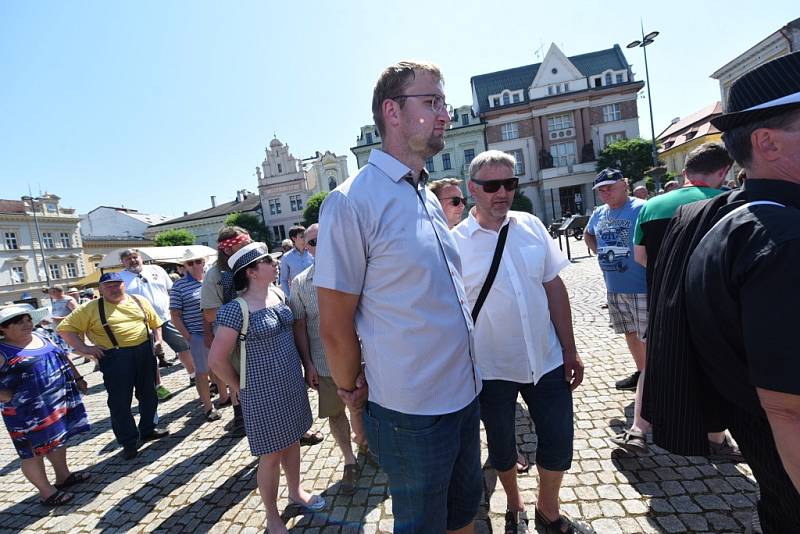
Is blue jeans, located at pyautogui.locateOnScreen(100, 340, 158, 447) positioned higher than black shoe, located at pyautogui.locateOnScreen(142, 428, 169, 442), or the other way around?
blue jeans, located at pyautogui.locateOnScreen(100, 340, 158, 447)

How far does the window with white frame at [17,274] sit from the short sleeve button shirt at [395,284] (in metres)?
54.4

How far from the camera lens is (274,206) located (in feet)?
164

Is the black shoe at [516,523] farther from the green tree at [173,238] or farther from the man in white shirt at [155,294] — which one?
the green tree at [173,238]

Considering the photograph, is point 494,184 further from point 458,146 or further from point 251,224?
point 251,224

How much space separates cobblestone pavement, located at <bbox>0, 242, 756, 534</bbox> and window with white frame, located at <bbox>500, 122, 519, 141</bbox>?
3811 centimetres

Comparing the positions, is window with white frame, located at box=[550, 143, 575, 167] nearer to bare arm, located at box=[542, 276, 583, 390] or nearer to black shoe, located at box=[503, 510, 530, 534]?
bare arm, located at box=[542, 276, 583, 390]

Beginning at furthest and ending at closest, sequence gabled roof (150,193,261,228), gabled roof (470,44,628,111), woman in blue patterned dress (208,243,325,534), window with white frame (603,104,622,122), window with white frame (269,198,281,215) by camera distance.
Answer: gabled roof (150,193,261,228) < window with white frame (269,198,281,215) < gabled roof (470,44,628,111) < window with white frame (603,104,622,122) < woman in blue patterned dress (208,243,325,534)

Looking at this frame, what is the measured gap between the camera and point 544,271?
2.48 meters

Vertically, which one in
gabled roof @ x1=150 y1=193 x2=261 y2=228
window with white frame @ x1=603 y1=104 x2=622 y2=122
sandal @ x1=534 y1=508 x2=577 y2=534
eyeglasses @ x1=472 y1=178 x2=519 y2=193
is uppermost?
window with white frame @ x1=603 y1=104 x2=622 y2=122

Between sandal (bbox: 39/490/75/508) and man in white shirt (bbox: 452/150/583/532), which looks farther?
sandal (bbox: 39/490/75/508)

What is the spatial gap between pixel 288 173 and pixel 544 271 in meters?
50.8

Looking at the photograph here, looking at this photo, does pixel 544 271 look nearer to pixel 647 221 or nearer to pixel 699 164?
pixel 647 221

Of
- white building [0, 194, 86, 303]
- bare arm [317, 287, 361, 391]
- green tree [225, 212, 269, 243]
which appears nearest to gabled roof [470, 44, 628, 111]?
green tree [225, 212, 269, 243]

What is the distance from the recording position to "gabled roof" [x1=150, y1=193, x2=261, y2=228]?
180 feet
